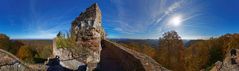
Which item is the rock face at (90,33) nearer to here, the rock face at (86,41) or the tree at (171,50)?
the rock face at (86,41)

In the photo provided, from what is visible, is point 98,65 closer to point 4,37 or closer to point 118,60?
point 118,60

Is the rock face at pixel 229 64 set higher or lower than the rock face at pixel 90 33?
lower

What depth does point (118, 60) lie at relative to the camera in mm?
10297

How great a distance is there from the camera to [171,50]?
4997 cm

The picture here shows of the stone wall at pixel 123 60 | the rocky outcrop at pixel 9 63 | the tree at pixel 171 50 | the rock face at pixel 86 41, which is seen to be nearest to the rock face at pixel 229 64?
the stone wall at pixel 123 60

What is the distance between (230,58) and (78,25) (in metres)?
5.36

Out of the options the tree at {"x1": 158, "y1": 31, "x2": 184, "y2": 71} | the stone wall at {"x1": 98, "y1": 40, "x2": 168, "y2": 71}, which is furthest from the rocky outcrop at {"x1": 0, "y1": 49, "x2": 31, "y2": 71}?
the tree at {"x1": 158, "y1": 31, "x2": 184, "y2": 71}

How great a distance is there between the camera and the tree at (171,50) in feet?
160

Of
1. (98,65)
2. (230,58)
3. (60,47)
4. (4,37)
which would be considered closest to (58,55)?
(60,47)

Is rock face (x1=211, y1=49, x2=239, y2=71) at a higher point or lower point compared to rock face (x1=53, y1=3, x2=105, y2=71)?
lower

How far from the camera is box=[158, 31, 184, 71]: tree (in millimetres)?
48812

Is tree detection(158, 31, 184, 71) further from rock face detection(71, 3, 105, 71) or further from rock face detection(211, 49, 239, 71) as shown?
rock face detection(211, 49, 239, 71)

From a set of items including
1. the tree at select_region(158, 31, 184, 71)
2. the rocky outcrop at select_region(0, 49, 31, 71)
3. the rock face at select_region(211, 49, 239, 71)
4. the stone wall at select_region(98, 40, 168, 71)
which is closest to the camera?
the stone wall at select_region(98, 40, 168, 71)

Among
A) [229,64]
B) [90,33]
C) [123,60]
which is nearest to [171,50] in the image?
[90,33]
